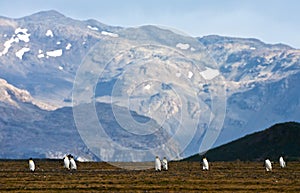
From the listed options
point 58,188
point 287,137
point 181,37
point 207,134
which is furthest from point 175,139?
point 287,137

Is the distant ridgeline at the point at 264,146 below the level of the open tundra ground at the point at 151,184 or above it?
above

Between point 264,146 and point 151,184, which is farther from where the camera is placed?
point 264,146

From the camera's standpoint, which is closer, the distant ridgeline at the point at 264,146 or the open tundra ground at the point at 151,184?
the open tundra ground at the point at 151,184

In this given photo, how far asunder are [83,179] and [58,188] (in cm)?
1010

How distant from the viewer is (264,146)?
157000 mm

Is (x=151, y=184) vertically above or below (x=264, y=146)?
below

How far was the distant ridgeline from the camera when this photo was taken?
149 metres

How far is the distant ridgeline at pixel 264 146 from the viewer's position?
490 ft

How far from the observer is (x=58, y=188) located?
2238 inches

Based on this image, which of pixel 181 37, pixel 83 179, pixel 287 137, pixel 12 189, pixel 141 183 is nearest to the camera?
pixel 12 189

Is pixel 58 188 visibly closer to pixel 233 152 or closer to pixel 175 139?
pixel 175 139

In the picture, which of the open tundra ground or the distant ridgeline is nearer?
the open tundra ground

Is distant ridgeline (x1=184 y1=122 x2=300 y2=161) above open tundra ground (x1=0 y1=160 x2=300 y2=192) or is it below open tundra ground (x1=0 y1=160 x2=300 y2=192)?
above

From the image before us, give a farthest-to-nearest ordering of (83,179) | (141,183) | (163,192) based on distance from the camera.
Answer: (83,179) → (141,183) → (163,192)
